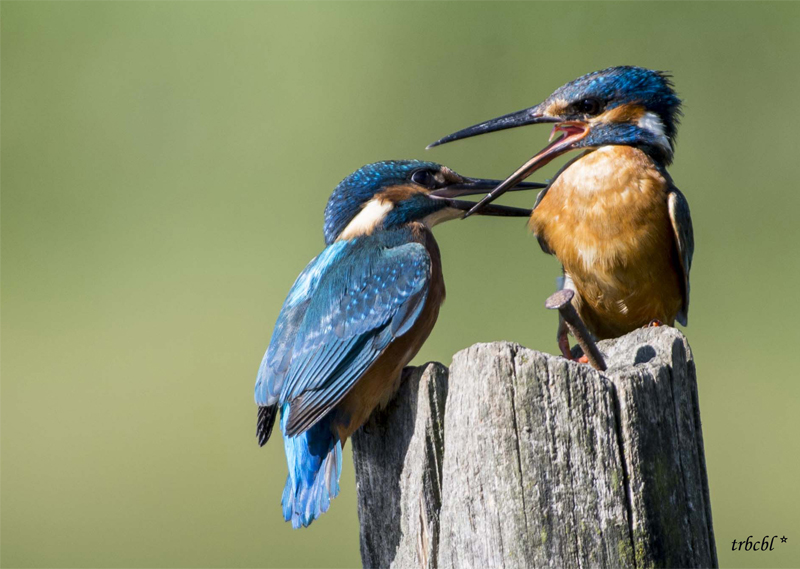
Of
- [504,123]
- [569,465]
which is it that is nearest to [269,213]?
[504,123]

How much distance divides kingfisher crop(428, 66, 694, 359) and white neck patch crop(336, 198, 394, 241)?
0.32m

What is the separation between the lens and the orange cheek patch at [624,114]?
3.79m

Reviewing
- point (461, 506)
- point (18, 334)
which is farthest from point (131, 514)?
point (461, 506)

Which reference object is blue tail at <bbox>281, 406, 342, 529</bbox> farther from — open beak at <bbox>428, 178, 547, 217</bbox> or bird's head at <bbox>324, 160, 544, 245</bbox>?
open beak at <bbox>428, 178, 547, 217</bbox>

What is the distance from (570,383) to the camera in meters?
2.18

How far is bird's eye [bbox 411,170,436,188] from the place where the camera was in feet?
12.3

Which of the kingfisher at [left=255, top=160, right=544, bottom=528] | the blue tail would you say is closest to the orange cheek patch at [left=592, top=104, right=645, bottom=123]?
the kingfisher at [left=255, top=160, right=544, bottom=528]

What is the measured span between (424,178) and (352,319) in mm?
776

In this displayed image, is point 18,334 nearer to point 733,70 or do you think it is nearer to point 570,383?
point 733,70

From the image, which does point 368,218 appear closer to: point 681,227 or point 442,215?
point 442,215

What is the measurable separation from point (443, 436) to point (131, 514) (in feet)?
16.9

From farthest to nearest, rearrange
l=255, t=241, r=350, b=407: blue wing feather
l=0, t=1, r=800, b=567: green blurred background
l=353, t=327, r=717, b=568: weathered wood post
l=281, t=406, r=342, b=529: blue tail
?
l=0, t=1, r=800, b=567: green blurred background
l=255, t=241, r=350, b=407: blue wing feather
l=281, t=406, r=342, b=529: blue tail
l=353, t=327, r=717, b=568: weathered wood post

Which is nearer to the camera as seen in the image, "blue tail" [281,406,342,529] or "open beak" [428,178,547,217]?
"blue tail" [281,406,342,529]

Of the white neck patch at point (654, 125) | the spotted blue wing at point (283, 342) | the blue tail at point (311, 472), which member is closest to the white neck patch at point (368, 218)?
the spotted blue wing at point (283, 342)
